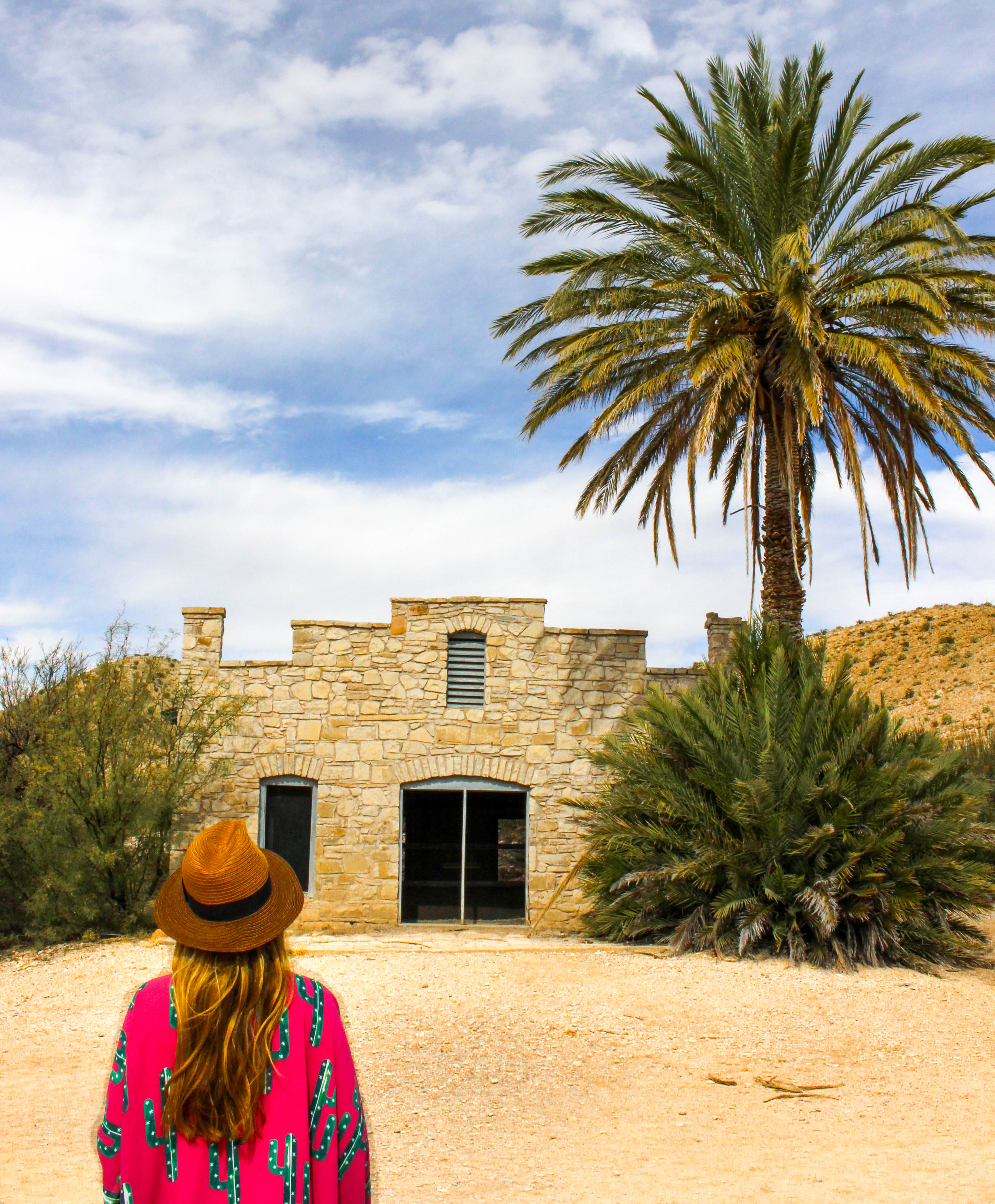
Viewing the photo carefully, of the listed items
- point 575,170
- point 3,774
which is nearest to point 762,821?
point 575,170

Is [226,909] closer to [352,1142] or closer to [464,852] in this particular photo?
[352,1142]

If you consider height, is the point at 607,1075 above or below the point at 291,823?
below

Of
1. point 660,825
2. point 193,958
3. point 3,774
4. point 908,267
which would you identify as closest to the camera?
point 193,958

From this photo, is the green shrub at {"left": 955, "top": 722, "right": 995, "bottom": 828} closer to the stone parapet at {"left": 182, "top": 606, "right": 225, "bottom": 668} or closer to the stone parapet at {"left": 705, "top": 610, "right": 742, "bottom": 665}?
the stone parapet at {"left": 705, "top": 610, "right": 742, "bottom": 665}

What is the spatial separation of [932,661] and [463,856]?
107 ft

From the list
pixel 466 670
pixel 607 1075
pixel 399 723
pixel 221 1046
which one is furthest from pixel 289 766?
pixel 221 1046

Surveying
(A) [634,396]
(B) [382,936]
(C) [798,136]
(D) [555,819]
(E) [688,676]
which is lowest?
(B) [382,936]

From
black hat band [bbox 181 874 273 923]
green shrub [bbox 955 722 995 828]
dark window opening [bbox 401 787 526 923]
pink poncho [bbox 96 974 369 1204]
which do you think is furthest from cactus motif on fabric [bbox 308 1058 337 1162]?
dark window opening [bbox 401 787 526 923]

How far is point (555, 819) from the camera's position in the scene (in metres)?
15.0

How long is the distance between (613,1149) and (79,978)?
256 inches

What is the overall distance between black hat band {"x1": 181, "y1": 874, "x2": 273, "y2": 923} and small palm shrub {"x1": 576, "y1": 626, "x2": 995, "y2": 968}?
8.02 meters

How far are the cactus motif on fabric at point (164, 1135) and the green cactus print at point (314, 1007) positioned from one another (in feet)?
1.10

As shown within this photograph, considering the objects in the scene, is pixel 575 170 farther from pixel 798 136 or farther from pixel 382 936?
pixel 382 936

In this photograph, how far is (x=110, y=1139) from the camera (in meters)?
2.44
